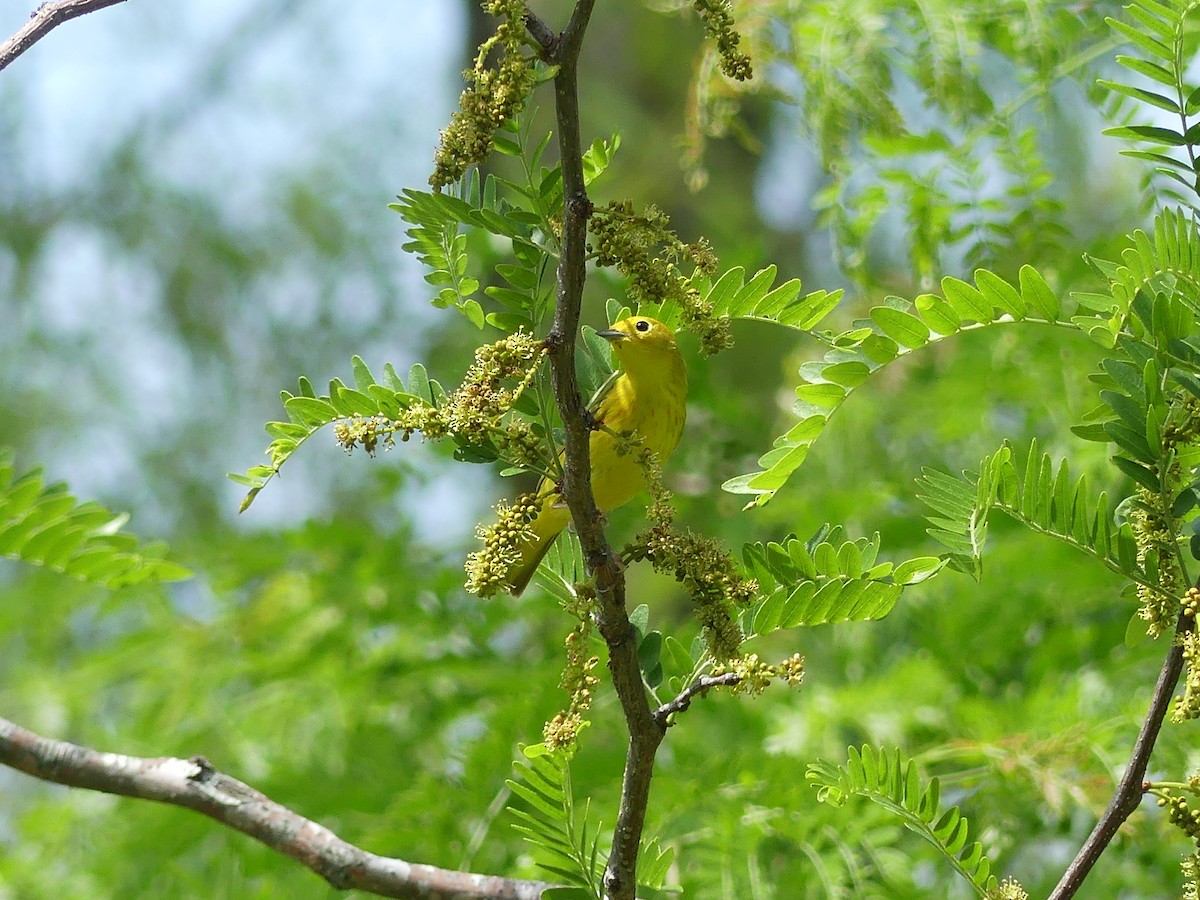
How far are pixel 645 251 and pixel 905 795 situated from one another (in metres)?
0.88

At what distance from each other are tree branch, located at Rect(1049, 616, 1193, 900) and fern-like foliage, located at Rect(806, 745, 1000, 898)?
0.58ft

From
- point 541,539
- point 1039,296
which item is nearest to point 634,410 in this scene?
point 541,539

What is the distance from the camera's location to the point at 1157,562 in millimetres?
1521

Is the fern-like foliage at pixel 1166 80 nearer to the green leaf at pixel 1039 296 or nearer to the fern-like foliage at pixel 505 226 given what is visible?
the green leaf at pixel 1039 296

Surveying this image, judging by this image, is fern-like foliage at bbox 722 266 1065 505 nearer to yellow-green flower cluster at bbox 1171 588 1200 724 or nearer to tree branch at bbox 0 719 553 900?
yellow-green flower cluster at bbox 1171 588 1200 724

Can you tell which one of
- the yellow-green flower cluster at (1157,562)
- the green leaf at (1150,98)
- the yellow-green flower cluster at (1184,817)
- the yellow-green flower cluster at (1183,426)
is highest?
the green leaf at (1150,98)

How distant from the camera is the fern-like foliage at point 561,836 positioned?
1.69 metres

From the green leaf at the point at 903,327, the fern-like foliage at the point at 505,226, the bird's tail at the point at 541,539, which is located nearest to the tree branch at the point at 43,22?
the fern-like foliage at the point at 505,226

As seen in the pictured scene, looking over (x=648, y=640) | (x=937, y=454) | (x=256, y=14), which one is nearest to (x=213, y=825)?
(x=648, y=640)

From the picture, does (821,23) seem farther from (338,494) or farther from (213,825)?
(338,494)

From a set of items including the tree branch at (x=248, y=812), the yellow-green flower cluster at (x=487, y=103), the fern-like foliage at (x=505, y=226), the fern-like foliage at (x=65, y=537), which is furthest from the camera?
the fern-like foliage at (x=65, y=537)

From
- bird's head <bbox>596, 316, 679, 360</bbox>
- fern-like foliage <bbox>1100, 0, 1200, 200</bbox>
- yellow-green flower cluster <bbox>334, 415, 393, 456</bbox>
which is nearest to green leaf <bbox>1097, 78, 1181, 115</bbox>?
fern-like foliage <bbox>1100, 0, 1200, 200</bbox>

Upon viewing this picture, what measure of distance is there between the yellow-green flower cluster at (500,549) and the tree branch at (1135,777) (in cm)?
77

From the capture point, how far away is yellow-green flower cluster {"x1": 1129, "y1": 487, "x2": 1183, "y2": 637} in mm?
1476
